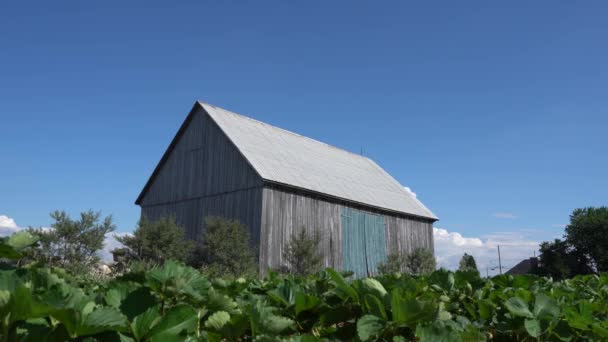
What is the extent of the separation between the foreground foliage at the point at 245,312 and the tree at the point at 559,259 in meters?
38.2

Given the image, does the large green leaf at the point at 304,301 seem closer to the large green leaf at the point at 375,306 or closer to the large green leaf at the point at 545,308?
the large green leaf at the point at 375,306

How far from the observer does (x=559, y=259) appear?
35000 mm

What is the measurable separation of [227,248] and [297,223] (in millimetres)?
3934

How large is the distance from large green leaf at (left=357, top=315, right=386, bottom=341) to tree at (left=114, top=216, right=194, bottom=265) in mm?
17993

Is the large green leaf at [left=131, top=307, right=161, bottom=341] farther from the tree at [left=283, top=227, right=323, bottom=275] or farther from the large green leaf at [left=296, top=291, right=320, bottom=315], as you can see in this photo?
the tree at [left=283, top=227, right=323, bottom=275]

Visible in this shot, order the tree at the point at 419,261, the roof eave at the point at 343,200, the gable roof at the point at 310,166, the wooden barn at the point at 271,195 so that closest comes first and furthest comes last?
the wooden barn at the point at 271,195 → the roof eave at the point at 343,200 → the gable roof at the point at 310,166 → the tree at the point at 419,261

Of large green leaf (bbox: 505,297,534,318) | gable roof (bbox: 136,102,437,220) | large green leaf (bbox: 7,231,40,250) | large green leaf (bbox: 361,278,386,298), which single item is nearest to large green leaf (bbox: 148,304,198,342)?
large green leaf (bbox: 7,231,40,250)

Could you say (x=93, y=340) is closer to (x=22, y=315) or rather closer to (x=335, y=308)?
(x=22, y=315)

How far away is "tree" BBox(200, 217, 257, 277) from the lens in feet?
60.4

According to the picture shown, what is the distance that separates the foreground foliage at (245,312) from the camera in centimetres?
76

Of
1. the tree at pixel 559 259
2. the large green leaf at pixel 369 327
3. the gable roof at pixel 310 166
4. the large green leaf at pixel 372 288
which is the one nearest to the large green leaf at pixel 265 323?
the large green leaf at pixel 369 327

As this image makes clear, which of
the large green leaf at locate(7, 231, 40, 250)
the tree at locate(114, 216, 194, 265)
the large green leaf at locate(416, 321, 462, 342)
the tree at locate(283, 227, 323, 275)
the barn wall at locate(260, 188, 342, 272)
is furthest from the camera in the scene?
the barn wall at locate(260, 188, 342, 272)

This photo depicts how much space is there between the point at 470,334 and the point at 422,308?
0.48 feet

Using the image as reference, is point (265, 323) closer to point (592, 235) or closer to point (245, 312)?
point (245, 312)
